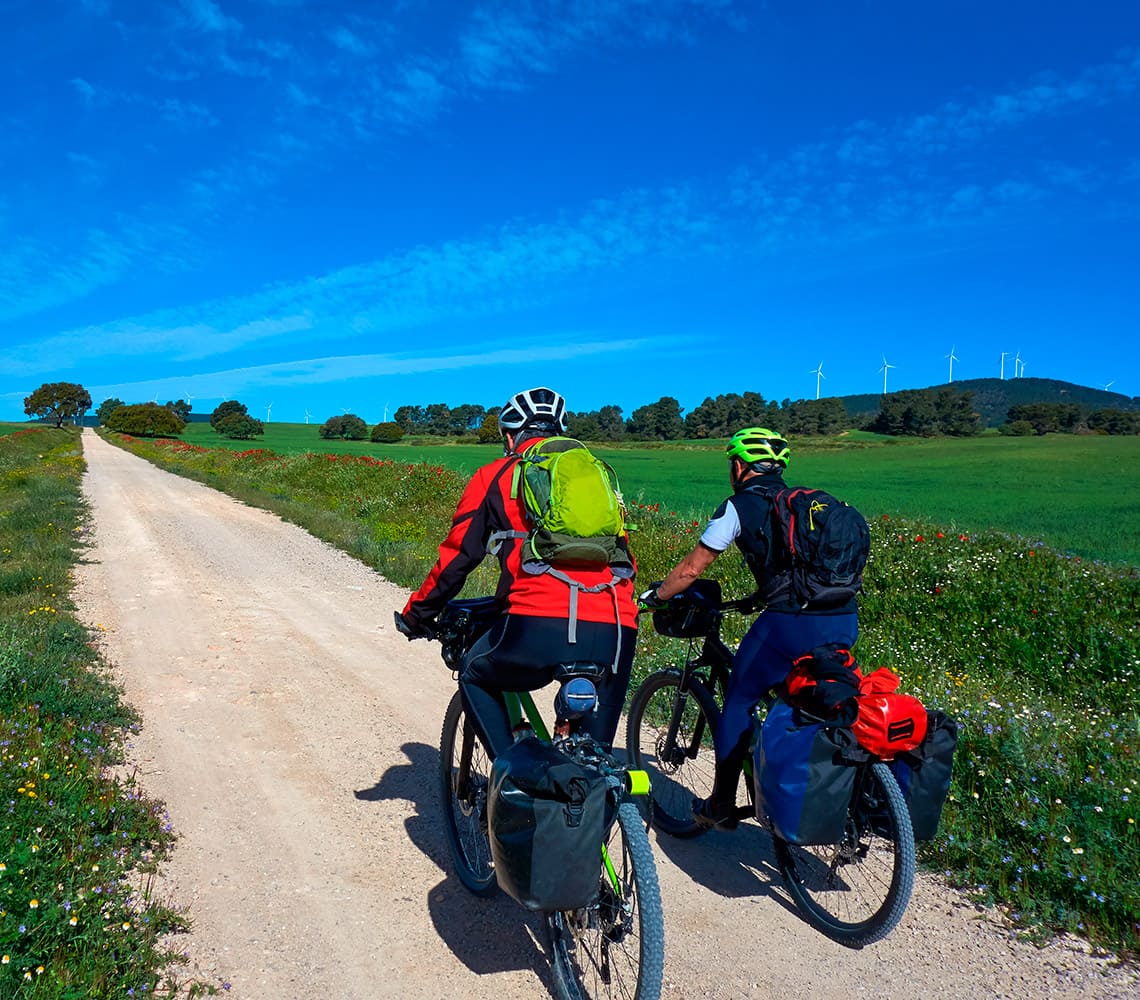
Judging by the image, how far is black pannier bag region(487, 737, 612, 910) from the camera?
255cm

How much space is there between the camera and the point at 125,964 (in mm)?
3027

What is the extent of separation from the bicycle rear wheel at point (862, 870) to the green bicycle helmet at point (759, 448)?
1457mm

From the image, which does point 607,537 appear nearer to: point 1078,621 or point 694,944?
point 694,944

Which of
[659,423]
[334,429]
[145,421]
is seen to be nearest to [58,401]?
[145,421]

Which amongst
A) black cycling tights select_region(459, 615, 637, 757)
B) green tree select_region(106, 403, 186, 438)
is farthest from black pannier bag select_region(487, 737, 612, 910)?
green tree select_region(106, 403, 186, 438)

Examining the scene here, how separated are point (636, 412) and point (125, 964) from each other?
103 m

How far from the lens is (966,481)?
40.6 meters

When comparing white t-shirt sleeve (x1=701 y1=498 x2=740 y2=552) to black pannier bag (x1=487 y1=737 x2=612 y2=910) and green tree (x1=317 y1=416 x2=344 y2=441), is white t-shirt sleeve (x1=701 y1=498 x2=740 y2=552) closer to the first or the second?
black pannier bag (x1=487 y1=737 x2=612 y2=910)

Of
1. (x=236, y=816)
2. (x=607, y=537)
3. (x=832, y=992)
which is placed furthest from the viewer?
(x=236, y=816)

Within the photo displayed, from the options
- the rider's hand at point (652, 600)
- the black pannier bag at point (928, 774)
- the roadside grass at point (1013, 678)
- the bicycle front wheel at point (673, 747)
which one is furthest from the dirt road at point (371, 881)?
the rider's hand at point (652, 600)

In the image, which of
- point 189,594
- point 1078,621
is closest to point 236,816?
point 189,594

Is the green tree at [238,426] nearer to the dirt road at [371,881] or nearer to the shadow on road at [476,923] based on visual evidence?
the dirt road at [371,881]

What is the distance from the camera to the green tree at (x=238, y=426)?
97.1 meters

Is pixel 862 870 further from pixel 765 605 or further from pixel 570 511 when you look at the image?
pixel 570 511
